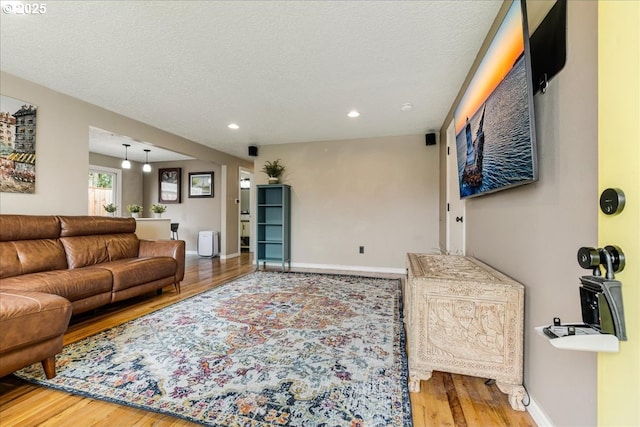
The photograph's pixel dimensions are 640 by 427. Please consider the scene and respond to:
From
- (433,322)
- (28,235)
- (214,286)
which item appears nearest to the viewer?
(433,322)

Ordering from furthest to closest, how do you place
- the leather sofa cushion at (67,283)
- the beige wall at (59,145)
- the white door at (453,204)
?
the white door at (453,204), the beige wall at (59,145), the leather sofa cushion at (67,283)

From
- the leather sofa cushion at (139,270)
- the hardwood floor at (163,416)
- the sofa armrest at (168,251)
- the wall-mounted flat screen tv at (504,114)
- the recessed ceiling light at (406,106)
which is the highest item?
the recessed ceiling light at (406,106)

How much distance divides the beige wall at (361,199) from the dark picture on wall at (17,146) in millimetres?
3074

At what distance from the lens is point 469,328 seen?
1.42 meters

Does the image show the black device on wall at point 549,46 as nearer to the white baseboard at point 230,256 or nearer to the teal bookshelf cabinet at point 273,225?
the teal bookshelf cabinet at point 273,225

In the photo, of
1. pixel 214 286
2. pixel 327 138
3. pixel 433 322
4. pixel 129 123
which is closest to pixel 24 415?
pixel 433 322

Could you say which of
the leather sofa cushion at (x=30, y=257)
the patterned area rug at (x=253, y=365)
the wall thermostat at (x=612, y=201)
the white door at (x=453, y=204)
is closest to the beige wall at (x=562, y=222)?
the wall thermostat at (x=612, y=201)

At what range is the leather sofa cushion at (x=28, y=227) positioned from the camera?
2.41 meters

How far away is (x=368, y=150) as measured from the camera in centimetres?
470

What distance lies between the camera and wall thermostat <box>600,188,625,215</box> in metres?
0.72

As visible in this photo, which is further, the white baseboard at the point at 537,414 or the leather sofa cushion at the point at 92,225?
the leather sofa cushion at the point at 92,225

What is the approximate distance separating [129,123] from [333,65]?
3.10m

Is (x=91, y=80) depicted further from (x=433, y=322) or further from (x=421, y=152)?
(x=421, y=152)

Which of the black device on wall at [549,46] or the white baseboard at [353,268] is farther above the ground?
the black device on wall at [549,46]
